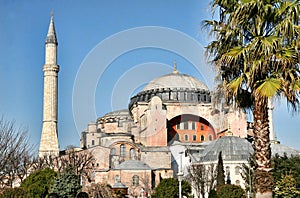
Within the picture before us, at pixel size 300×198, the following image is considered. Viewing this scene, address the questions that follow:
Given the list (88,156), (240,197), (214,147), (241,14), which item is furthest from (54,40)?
(241,14)

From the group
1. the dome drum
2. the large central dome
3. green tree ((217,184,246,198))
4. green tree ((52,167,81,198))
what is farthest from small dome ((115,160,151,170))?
green tree ((52,167,81,198))

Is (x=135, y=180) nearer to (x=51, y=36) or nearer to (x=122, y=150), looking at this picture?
(x=122, y=150)

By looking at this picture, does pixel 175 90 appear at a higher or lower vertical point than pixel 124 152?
higher

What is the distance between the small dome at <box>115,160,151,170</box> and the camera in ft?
141

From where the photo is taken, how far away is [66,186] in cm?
2142

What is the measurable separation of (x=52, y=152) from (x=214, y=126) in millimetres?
17752

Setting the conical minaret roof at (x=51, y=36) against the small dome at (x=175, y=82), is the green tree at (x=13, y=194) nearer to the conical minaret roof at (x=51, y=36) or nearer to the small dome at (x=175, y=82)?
the conical minaret roof at (x=51, y=36)

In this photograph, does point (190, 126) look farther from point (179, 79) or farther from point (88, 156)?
point (88, 156)

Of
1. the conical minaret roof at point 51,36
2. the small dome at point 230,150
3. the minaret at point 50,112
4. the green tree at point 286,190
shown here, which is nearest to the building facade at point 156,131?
the small dome at point 230,150

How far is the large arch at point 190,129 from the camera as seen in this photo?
5259 cm

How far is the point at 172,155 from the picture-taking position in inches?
1897

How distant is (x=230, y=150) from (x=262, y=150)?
32.1m

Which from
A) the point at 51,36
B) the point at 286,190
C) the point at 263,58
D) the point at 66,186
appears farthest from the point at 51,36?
the point at 263,58

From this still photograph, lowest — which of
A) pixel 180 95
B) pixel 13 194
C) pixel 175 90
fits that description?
pixel 13 194
